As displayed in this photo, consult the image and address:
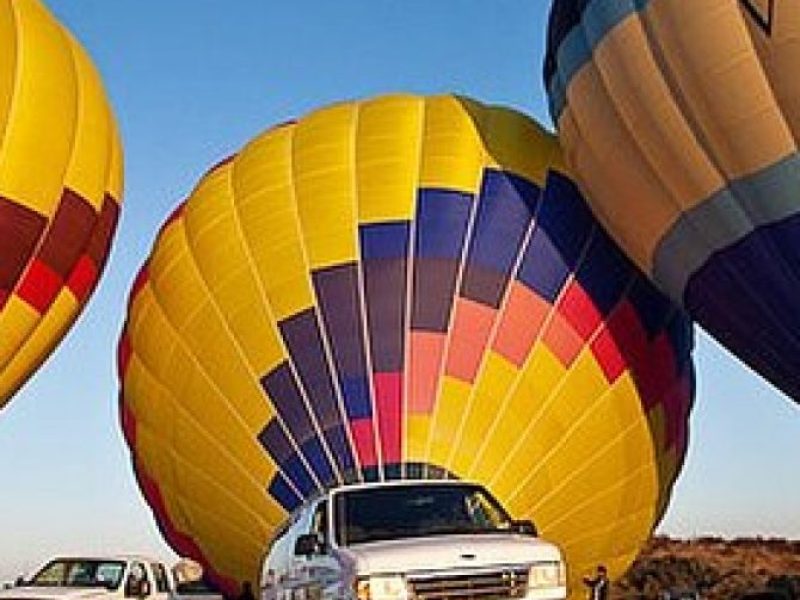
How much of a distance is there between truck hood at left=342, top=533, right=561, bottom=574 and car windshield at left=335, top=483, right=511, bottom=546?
2.20 ft

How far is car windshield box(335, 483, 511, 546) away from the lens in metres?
11.2

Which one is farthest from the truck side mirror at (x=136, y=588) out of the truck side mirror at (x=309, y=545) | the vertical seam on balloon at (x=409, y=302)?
the truck side mirror at (x=309, y=545)

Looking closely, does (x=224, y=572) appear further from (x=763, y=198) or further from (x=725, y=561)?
(x=725, y=561)

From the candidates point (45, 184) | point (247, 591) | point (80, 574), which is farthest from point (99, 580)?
point (45, 184)

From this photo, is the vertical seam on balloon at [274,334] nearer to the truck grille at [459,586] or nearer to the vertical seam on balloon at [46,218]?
the vertical seam on balloon at [46,218]

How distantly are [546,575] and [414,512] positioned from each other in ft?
4.76

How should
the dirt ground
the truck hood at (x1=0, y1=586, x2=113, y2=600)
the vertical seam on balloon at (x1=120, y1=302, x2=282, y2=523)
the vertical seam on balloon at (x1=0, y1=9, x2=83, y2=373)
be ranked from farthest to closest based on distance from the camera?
the dirt ground → the vertical seam on balloon at (x1=0, y1=9, x2=83, y2=373) → the vertical seam on balloon at (x1=120, y1=302, x2=282, y2=523) → the truck hood at (x1=0, y1=586, x2=113, y2=600)

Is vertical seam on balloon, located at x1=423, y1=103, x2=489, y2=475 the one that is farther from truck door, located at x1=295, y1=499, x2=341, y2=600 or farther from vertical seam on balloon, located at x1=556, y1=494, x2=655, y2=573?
truck door, located at x1=295, y1=499, x2=341, y2=600

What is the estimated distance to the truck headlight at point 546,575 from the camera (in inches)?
400

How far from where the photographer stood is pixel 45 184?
1881 cm

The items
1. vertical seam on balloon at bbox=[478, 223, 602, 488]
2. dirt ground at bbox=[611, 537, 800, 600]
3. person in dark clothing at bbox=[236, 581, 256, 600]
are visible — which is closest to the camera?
vertical seam on balloon at bbox=[478, 223, 602, 488]

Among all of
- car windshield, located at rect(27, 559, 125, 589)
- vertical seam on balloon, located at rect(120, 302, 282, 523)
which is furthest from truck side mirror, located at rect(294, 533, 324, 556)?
vertical seam on balloon, located at rect(120, 302, 282, 523)

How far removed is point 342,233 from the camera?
1758 cm

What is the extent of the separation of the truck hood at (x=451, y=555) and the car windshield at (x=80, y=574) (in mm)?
5600
